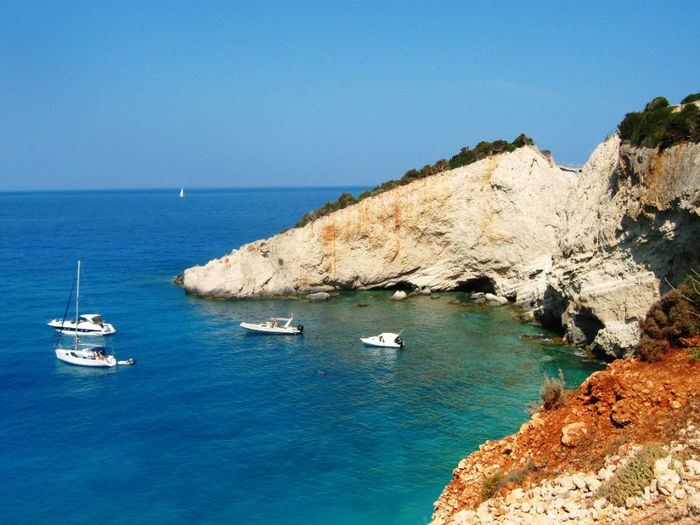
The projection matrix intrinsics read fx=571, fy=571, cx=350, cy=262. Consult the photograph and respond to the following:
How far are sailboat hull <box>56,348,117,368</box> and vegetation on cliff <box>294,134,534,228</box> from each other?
2523 centimetres

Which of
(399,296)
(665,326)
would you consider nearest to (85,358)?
(399,296)

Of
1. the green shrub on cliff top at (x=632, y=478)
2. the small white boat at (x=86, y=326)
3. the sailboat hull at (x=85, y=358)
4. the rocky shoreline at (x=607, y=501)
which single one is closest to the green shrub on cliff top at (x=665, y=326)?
the rocky shoreline at (x=607, y=501)

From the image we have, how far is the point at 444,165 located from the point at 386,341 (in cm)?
2384

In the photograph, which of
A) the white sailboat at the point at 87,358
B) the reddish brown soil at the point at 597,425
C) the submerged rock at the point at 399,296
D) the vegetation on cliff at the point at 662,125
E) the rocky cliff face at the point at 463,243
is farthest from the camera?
the submerged rock at the point at 399,296

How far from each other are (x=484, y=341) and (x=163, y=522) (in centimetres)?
2564

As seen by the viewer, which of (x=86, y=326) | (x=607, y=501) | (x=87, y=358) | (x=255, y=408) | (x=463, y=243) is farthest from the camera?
(x=463, y=243)

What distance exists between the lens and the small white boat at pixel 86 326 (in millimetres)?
44250

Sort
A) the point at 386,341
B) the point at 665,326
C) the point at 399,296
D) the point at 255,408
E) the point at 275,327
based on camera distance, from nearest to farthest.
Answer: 1. the point at 665,326
2. the point at 255,408
3. the point at 386,341
4. the point at 275,327
5. the point at 399,296

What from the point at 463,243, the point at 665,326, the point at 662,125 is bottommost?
the point at 665,326

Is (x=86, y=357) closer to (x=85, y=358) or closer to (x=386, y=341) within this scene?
(x=85, y=358)

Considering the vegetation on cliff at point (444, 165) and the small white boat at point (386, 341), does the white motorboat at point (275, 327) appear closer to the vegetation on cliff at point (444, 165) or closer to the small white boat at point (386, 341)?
the small white boat at point (386, 341)

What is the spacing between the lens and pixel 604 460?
434 inches

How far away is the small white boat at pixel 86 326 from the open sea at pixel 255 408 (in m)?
0.99

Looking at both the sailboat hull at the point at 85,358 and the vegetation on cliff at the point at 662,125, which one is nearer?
the vegetation on cliff at the point at 662,125
